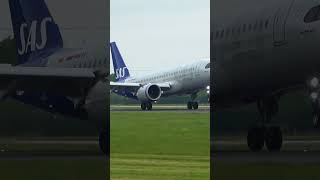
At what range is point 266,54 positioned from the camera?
17.5 m

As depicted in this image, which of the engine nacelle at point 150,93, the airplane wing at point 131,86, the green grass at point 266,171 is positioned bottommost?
the green grass at point 266,171

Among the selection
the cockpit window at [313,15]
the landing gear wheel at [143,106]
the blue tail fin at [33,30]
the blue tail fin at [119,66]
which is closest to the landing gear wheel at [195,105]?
the landing gear wheel at [143,106]

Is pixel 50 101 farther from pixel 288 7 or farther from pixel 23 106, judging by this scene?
pixel 288 7

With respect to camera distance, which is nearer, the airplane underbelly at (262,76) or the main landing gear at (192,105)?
the airplane underbelly at (262,76)

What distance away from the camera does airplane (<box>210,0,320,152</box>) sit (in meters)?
16.5

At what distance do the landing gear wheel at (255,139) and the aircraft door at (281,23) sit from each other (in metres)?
3.41

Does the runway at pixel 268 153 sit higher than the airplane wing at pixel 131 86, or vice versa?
the airplane wing at pixel 131 86

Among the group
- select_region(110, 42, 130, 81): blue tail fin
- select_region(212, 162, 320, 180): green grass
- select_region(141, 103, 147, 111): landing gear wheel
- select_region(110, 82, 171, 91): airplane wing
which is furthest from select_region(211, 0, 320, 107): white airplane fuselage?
select_region(110, 42, 130, 81): blue tail fin

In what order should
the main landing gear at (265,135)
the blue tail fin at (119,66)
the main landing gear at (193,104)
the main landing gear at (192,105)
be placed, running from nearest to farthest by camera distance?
the main landing gear at (265,135), the main landing gear at (193,104), the main landing gear at (192,105), the blue tail fin at (119,66)

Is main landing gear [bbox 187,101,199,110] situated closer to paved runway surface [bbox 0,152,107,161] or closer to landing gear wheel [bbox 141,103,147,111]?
landing gear wheel [bbox 141,103,147,111]

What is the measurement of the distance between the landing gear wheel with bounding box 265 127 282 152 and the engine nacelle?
40.5 meters

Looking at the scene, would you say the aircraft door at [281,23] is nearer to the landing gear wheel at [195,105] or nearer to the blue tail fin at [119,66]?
the landing gear wheel at [195,105]

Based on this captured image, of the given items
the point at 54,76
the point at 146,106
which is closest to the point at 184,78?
the point at 146,106

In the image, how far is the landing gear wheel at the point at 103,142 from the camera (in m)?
18.2
